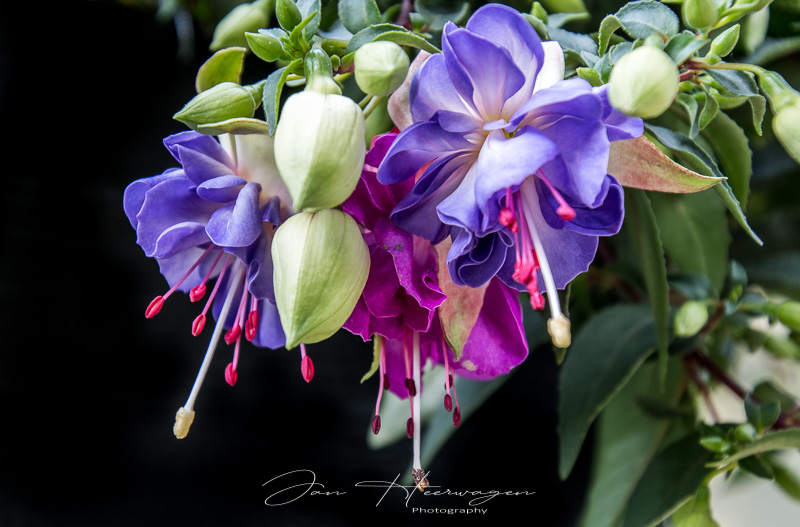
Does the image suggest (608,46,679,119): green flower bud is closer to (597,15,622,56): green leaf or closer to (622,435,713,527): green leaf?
(597,15,622,56): green leaf

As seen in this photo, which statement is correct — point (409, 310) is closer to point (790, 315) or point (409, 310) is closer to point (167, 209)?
point (167, 209)

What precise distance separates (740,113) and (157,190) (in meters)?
0.46

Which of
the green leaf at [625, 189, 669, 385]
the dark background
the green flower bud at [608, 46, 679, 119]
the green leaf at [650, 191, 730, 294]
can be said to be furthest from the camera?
the dark background

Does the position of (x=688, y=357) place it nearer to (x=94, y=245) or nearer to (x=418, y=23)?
(x=418, y=23)

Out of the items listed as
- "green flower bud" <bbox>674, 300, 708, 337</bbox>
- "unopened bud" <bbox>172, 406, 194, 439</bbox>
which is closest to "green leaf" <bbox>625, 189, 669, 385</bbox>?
"green flower bud" <bbox>674, 300, 708, 337</bbox>

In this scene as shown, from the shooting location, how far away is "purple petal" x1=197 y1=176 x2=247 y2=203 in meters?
0.27

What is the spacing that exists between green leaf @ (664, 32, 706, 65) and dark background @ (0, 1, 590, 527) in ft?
1.41

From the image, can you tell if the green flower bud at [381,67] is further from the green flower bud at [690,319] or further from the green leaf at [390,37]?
the green flower bud at [690,319]

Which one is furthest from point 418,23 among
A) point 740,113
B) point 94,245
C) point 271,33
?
point 94,245

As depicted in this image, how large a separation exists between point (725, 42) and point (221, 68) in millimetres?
221

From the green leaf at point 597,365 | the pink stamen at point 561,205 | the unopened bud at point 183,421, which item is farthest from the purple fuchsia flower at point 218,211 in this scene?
the green leaf at point 597,365

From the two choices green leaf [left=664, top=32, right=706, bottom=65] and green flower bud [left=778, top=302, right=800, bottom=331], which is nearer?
green leaf [left=664, top=32, right=706, bottom=65]

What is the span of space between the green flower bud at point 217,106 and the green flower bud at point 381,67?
0.05 meters

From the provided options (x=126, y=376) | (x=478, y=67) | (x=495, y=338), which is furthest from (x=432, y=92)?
(x=126, y=376)
